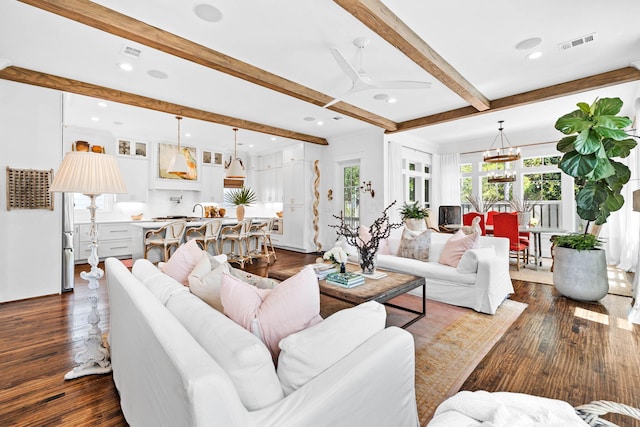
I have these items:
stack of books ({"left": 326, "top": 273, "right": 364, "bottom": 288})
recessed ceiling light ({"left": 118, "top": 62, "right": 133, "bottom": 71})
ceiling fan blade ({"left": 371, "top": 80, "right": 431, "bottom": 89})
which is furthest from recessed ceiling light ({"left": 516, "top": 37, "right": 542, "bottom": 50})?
recessed ceiling light ({"left": 118, "top": 62, "right": 133, "bottom": 71})

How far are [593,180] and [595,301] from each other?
1.46 meters

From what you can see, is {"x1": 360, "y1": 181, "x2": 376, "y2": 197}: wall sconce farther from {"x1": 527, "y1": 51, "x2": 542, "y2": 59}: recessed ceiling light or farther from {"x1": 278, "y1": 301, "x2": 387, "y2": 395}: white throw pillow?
{"x1": 278, "y1": 301, "x2": 387, "y2": 395}: white throw pillow

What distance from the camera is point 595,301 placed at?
11.4ft

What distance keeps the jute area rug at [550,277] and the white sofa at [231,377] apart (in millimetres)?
4174

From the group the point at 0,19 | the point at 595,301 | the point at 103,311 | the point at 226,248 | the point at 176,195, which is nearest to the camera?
the point at 0,19

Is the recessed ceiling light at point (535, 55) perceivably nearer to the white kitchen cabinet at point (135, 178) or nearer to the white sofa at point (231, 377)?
the white sofa at point (231, 377)

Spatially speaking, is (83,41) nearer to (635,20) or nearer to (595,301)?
(635,20)

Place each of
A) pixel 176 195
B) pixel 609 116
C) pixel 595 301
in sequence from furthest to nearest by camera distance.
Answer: pixel 176 195 → pixel 595 301 → pixel 609 116

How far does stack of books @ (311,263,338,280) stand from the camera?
288cm

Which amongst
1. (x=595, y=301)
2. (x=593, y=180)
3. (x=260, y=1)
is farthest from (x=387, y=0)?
(x=595, y=301)

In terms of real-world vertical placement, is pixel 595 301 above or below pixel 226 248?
below

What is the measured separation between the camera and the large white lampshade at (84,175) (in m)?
1.91

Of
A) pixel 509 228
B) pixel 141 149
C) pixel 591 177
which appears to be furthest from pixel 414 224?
pixel 141 149

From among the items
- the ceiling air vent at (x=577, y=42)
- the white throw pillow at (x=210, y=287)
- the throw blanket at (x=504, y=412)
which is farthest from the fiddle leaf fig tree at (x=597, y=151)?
the white throw pillow at (x=210, y=287)
